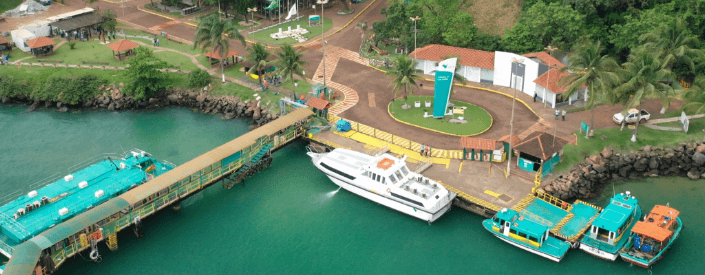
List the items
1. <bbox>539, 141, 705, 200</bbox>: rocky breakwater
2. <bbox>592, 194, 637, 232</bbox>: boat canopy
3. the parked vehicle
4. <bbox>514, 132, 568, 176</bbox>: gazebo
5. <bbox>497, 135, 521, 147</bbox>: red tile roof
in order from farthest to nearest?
the parked vehicle → <bbox>497, 135, 521, 147</bbox>: red tile roof → <bbox>539, 141, 705, 200</bbox>: rocky breakwater → <bbox>514, 132, 568, 176</bbox>: gazebo → <bbox>592, 194, 637, 232</bbox>: boat canopy

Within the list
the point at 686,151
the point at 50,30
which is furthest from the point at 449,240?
the point at 50,30

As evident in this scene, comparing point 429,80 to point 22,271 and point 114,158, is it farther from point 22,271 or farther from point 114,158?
point 22,271

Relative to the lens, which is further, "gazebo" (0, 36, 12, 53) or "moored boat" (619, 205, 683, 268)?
"gazebo" (0, 36, 12, 53)

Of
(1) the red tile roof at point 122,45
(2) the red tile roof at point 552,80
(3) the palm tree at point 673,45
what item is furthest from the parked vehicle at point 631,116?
(1) the red tile roof at point 122,45

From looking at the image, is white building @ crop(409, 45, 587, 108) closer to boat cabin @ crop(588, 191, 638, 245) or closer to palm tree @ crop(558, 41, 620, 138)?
palm tree @ crop(558, 41, 620, 138)

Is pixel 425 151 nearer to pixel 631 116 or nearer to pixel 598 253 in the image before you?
pixel 598 253

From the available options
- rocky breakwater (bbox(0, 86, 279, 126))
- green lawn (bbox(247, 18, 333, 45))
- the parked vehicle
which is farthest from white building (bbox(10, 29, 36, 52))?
the parked vehicle

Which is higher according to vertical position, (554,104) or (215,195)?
(554,104)
